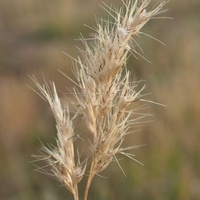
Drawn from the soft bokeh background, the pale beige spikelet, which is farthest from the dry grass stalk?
the soft bokeh background

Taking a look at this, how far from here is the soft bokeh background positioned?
2660mm

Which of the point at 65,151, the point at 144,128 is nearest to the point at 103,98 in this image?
the point at 65,151

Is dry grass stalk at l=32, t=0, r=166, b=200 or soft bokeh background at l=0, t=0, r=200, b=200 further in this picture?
soft bokeh background at l=0, t=0, r=200, b=200

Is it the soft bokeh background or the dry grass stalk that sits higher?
the dry grass stalk

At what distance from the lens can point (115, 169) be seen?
2.99 meters

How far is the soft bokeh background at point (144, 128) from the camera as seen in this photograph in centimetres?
266

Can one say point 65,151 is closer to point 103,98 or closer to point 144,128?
point 103,98

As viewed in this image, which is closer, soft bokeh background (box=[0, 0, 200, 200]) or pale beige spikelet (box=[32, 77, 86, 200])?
pale beige spikelet (box=[32, 77, 86, 200])

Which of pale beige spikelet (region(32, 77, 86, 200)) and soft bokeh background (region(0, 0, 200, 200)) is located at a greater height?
pale beige spikelet (region(32, 77, 86, 200))

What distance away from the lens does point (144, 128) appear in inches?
133

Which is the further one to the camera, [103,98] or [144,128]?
[144,128]

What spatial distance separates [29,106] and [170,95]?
3.56 feet

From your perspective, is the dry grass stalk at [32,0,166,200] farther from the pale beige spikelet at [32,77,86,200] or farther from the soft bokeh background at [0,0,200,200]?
the soft bokeh background at [0,0,200,200]

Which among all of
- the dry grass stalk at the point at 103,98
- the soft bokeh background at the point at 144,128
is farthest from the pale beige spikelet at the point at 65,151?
the soft bokeh background at the point at 144,128
